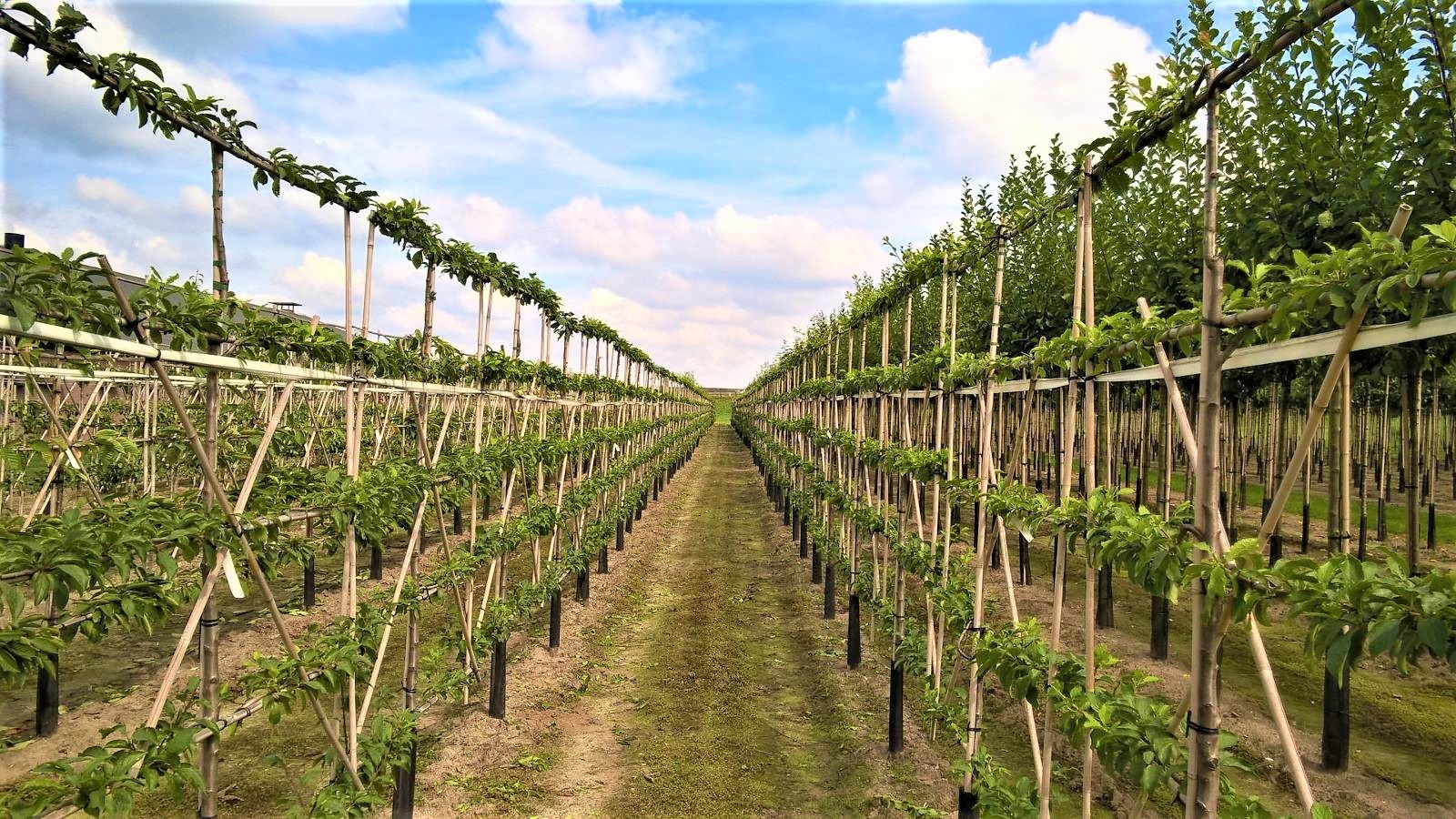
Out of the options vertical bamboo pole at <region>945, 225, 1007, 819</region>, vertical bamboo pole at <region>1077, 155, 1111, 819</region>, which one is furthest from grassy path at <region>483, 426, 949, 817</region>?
vertical bamboo pole at <region>1077, 155, 1111, 819</region>

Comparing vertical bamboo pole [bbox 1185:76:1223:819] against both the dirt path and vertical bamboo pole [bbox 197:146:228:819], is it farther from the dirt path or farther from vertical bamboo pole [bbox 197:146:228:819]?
vertical bamboo pole [bbox 197:146:228:819]

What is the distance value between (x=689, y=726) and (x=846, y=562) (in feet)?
11.1

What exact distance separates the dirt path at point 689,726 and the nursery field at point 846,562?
50 mm

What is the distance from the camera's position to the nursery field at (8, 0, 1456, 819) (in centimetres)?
252

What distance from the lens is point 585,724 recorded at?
23.3 feet

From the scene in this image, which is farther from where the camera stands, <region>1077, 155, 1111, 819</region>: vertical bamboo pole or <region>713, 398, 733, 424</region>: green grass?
<region>713, 398, 733, 424</region>: green grass

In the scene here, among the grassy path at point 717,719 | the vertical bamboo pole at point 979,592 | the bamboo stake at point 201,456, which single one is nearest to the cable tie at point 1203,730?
the vertical bamboo pole at point 979,592

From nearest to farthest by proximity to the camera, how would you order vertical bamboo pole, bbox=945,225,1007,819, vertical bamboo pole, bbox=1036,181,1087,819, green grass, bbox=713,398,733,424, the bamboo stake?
the bamboo stake < vertical bamboo pole, bbox=1036,181,1087,819 < vertical bamboo pole, bbox=945,225,1007,819 < green grass, bbox=713,398,733,424

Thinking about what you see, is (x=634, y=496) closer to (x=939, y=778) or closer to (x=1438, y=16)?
(x=939, y=778)

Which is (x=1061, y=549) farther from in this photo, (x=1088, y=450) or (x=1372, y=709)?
(x=1372, y=709)

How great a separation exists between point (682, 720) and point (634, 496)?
8.84 meters

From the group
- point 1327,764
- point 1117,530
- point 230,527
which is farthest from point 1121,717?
point 1327,764

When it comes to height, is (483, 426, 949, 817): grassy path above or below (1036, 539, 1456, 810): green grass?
below

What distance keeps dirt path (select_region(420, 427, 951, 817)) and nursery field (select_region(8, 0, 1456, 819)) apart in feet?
0.16
